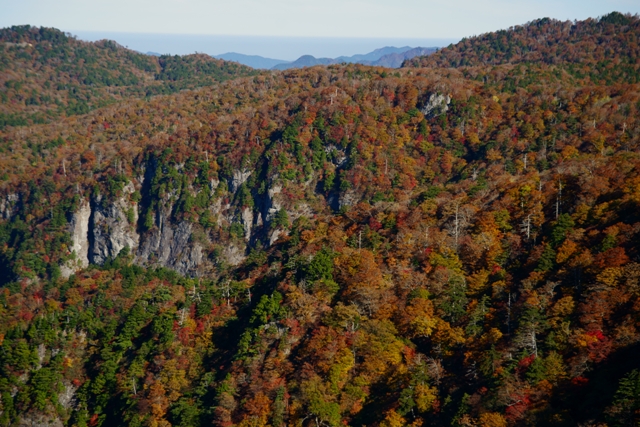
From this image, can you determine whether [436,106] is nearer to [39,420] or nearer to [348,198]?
[348,198]

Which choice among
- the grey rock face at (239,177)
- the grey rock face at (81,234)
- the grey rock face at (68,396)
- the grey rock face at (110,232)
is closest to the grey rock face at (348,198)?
the grey rock face at (239,177)

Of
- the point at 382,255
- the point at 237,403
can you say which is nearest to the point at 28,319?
the point at 237,403

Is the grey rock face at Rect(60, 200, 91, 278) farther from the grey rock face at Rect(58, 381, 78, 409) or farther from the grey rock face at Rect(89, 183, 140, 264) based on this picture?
the grey rock face at Rect(58, 381, 78, 409)

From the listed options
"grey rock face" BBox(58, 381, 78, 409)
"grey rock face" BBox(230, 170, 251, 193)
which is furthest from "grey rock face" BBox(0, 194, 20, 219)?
"grey rock face" BBox(58, 381, 78, 409)

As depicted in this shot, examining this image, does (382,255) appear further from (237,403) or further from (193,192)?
(193,192)

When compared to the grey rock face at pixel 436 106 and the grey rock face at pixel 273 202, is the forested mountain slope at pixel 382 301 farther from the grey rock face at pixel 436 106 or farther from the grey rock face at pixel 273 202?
the grey rock face at pixel 436 106

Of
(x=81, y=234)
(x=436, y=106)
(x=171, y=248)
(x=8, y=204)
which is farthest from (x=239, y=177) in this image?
(x=8, y=204)
